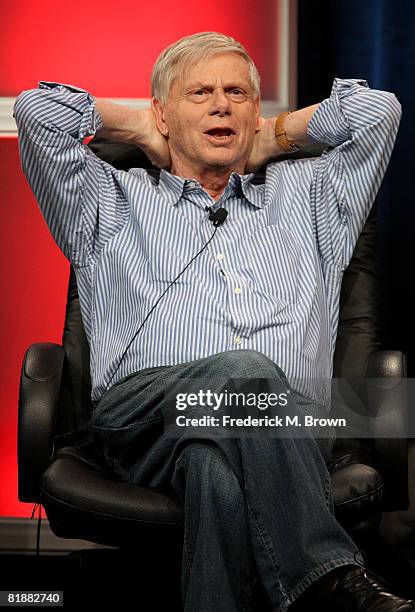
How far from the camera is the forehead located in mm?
2174

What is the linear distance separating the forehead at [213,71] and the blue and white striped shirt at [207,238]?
206 mm

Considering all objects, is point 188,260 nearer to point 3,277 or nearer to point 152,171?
point 152,171

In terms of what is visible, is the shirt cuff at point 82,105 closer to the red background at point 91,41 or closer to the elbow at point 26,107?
the elbow at point 26,107

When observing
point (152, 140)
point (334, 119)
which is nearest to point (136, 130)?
point (152, 140)

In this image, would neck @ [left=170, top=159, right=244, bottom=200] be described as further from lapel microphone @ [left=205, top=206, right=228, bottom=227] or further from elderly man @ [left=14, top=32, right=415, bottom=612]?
lapel microphone @ [left=205, top=206, right=228, bottom=227]

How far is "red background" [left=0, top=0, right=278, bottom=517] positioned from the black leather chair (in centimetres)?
70

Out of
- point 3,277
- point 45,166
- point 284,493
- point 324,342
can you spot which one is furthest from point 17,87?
point 284,493

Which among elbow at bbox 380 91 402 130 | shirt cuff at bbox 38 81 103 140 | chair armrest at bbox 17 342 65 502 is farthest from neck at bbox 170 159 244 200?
chair armrest at bbox 17 342 65 502

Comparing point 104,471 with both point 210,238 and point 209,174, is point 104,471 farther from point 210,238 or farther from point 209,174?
point 209,174

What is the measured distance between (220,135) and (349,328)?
522 mm

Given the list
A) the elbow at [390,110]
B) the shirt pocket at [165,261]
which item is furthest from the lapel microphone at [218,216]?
the elbow at [390,110]

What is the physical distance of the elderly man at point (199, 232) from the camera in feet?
5.89

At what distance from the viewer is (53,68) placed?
8.88ft

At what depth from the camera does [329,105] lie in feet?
6.98
